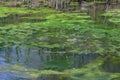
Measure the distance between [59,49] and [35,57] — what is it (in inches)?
38.5

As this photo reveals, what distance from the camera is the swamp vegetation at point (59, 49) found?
7.63 meters

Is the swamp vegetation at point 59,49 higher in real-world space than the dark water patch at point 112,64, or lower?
higher

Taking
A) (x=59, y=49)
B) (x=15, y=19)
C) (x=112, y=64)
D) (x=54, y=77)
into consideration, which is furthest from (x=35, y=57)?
(x=15, y=19)

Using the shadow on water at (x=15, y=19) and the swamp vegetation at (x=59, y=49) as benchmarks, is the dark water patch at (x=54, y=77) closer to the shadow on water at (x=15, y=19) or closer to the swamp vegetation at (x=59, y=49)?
the swamp vegetation at (x=59, y=49)

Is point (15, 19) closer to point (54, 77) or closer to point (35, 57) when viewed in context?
point (35, 57)

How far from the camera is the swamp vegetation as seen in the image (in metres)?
7.63

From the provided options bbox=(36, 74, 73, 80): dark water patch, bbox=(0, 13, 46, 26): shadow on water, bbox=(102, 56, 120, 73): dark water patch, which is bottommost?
bbox=(102, 56, 120, 73): dark water patch

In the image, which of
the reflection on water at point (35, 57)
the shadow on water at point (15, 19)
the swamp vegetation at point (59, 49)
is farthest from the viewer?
the shadow on water at point (15, 19)

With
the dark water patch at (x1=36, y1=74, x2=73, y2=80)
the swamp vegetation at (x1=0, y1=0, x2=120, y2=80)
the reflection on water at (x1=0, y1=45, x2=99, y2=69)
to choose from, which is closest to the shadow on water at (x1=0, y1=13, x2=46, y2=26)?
the swamp vegetation at (x1=0, y1=0, x2=120, y2=80)

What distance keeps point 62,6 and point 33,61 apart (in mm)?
12780

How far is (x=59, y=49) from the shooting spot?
32.1 ft

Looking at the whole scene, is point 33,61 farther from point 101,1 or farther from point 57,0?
point 101,1

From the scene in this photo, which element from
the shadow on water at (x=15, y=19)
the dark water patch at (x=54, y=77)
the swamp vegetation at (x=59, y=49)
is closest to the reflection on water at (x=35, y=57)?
the swamp vegetation at (x=59, y=49)

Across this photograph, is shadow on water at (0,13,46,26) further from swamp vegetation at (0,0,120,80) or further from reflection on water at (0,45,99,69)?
reflection on water at (0,45,99,69)
